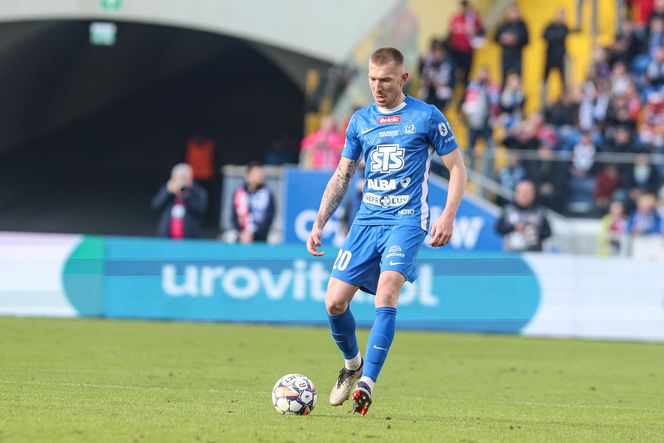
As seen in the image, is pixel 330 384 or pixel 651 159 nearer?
pixel 330 384

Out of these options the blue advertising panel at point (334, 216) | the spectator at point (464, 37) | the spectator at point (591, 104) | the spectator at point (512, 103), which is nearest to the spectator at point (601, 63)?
the spectator at point (591, 104)

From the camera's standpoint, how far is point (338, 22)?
1161 inches

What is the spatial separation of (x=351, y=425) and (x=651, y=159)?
14461mm

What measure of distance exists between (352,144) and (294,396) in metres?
1.80

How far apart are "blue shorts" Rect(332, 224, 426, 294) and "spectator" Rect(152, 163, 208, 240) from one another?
1047 cm

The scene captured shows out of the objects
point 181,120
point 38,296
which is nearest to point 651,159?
point 38,296

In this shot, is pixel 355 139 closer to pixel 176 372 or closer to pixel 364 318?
pixel 176 372

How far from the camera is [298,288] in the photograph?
18547mm

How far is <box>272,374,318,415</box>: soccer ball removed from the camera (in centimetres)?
885

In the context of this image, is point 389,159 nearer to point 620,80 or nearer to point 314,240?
point 314,240

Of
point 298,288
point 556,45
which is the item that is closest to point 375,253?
point 298,288

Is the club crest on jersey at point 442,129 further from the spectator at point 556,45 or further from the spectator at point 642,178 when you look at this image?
the spectator at point 556,45

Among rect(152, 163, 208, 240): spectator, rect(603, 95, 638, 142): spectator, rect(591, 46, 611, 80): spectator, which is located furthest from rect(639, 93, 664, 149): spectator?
rect(152, 163, 208, 240): spectator

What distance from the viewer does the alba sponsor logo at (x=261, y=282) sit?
60.6 ft
